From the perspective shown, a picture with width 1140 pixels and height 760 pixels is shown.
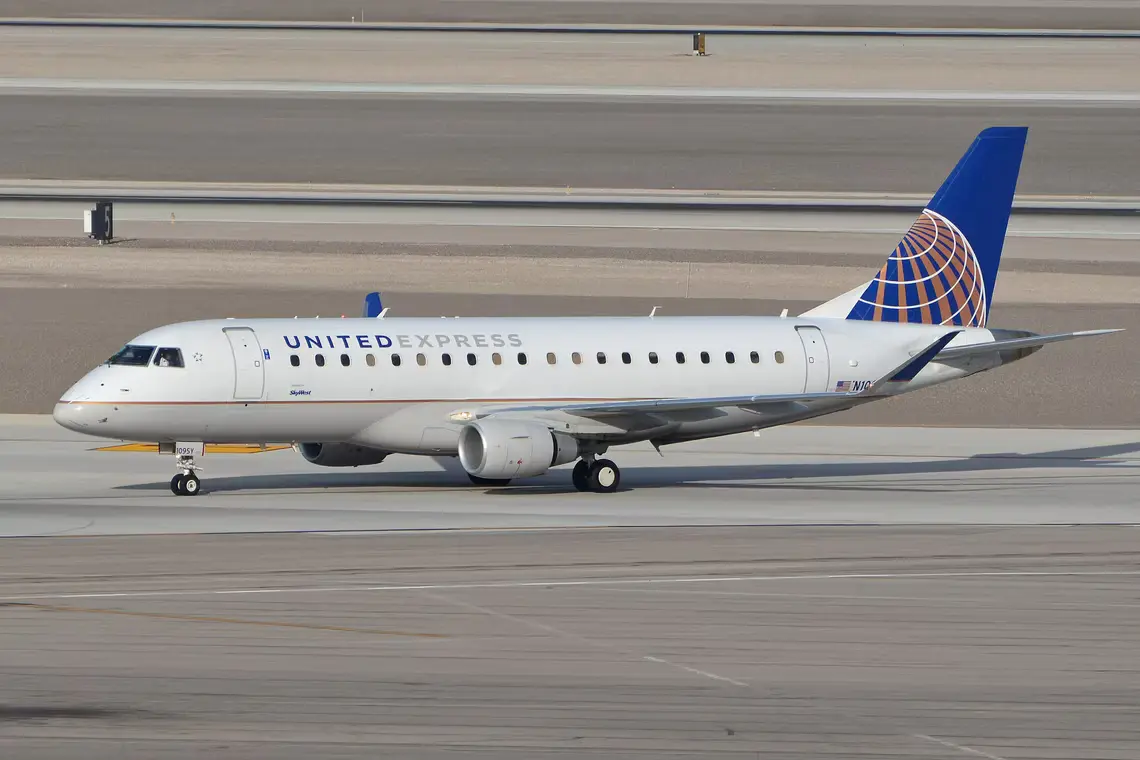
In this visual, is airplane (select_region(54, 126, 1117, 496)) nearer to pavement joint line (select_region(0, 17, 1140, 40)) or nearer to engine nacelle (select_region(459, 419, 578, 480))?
engine nacelle (select_region(459, 419, 578, 480))

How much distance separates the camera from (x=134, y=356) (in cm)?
3806

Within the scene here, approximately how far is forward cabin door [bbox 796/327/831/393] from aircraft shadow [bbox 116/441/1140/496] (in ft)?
6.93

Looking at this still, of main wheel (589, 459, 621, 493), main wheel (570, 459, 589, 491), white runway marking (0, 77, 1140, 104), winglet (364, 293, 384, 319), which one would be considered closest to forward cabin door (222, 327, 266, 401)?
winglet (364, 293, 384, 319)

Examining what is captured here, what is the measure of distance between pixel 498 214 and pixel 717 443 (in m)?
30.5

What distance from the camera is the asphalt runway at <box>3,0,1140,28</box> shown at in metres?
151

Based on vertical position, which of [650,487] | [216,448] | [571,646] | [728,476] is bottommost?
[571,646]

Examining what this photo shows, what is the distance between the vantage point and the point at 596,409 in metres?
39.2

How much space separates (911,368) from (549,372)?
740 centimetres

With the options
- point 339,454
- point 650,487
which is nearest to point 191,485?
point 339,454

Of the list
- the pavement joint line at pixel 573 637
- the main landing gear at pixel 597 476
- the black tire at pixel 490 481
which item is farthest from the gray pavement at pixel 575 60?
the pavement joint line at pixel 573 637

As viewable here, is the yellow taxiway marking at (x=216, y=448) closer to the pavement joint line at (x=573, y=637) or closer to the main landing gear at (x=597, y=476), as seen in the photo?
the main landing gear at (x=597, y=476)

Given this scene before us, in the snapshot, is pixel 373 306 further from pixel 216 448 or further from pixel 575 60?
pixel 575 60

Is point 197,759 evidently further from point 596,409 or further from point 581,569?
point 596,409

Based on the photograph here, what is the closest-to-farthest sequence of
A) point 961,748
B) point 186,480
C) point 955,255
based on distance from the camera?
point 961,748
point 186,480
point 955,255
